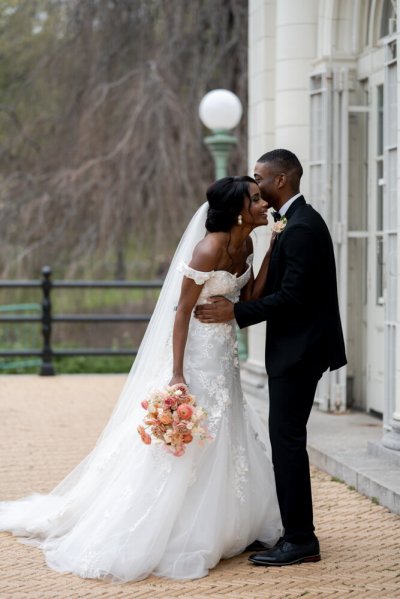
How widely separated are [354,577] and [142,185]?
35.1ft

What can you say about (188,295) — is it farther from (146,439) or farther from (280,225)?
(146,439)

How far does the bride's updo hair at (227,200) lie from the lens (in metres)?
5.69

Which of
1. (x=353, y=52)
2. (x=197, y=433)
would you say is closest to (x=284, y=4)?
(x=353, y=52)

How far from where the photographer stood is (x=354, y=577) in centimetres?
550

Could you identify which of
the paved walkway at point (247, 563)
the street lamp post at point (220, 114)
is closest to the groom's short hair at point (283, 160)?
the paved walkway at point (247, 563)

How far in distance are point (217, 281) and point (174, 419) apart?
0.72 meters

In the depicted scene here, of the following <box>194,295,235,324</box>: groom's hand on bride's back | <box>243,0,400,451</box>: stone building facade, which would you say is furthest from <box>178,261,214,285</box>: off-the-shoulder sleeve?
<box>243,0,400,451</box>: stone building facade

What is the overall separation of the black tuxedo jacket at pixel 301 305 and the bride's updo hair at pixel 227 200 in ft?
0.82

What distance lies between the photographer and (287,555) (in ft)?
18.8

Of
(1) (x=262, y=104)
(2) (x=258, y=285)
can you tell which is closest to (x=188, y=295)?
(2) (x=258, y=285)

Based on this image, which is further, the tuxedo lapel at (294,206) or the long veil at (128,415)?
the long veil at (128,415)

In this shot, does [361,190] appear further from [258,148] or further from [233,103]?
[233,103]

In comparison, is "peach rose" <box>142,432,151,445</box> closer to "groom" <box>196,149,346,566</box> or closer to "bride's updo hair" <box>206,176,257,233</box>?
"groom" <box>196,149,346,566</box>

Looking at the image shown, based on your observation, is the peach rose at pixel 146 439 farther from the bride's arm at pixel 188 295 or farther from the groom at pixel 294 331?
the groom at pixel 294 331
